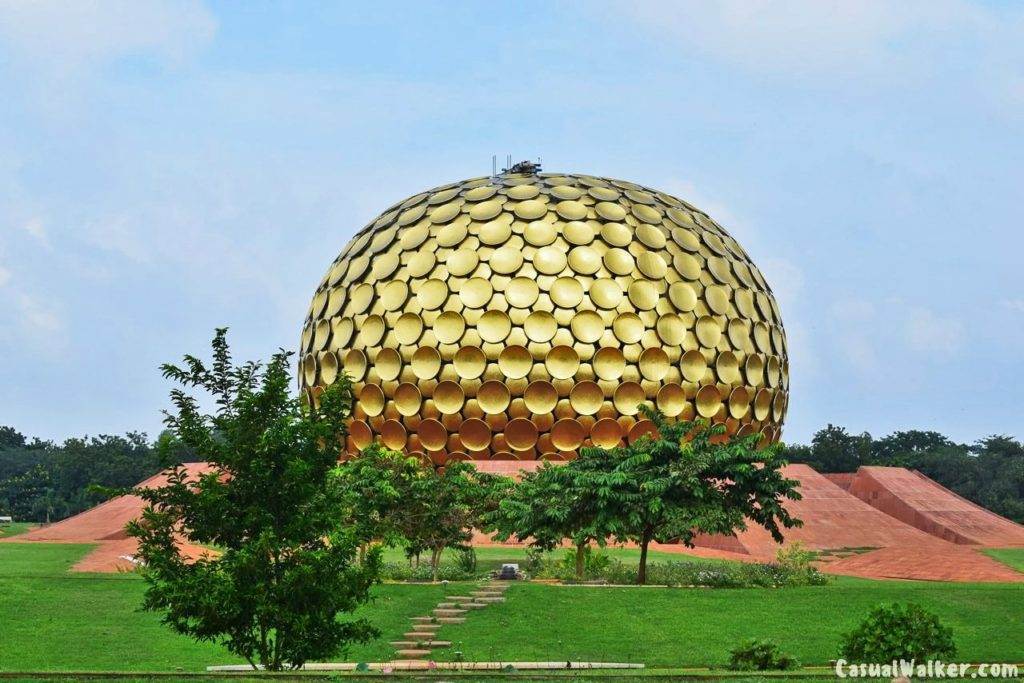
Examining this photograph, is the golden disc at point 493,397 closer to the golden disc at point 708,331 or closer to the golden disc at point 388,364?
the golden disc at point 388,364

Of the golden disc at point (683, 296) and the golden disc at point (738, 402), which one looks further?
the golden disc at point (738, 402)

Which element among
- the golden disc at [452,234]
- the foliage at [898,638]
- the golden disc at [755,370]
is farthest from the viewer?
the golden disc at [755,370]

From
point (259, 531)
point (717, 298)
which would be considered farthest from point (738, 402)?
point (259, 531)

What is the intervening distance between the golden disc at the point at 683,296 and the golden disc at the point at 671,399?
6.44 ft

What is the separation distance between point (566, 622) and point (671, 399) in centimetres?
1213

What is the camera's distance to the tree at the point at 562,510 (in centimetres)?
2275

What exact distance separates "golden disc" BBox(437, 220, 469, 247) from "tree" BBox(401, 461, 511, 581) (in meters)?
7.09

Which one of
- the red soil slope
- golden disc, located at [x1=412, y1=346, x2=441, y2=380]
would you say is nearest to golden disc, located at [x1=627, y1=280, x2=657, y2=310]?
golden disc, located at [x1=412, y1=346, x2=441, y2=380]

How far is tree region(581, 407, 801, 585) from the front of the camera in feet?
73.7

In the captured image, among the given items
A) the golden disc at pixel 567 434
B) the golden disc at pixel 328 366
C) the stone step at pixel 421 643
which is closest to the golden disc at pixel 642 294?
the golden disc at pixel 567 434

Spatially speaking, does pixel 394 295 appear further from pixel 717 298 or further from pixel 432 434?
pixel 717 298

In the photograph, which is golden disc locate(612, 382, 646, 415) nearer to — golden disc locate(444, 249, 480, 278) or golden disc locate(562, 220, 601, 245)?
golden disc locate(562, 220, 601, 245)

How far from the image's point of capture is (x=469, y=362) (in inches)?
1142

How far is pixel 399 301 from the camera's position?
30203 mm
